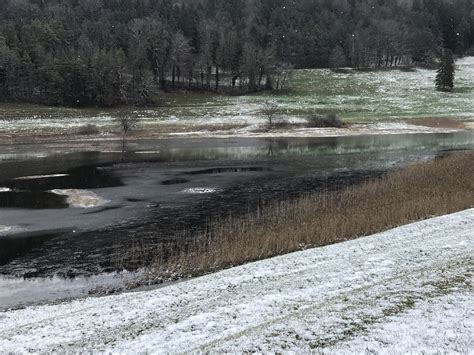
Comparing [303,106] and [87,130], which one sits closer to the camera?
[87,130]

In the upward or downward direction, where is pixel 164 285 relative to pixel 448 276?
downward

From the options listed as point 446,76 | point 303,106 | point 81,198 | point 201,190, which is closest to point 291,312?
point 201,190

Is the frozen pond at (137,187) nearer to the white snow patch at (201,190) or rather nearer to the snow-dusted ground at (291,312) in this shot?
the white snow patch at (201,190)

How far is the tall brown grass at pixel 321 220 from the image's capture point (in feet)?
53.6

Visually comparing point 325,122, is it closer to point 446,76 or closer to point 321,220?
point 446,76

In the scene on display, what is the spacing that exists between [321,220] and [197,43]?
13424cm

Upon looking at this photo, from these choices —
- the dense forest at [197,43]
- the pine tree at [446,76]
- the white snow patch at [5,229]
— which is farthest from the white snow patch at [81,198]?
the pine tree at [446,76]

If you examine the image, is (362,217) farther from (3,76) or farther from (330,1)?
(330,1)

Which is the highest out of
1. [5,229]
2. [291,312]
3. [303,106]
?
[303,106]

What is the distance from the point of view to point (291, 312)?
10500mm

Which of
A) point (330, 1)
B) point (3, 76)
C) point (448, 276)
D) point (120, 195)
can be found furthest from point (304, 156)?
point (330, 1)

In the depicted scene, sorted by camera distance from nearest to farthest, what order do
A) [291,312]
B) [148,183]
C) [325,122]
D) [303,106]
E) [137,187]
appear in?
[291,312] < [137,187] < [148,183] < [325,122] < [303,106]

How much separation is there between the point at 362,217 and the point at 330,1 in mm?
195881

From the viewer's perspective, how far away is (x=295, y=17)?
547ft
